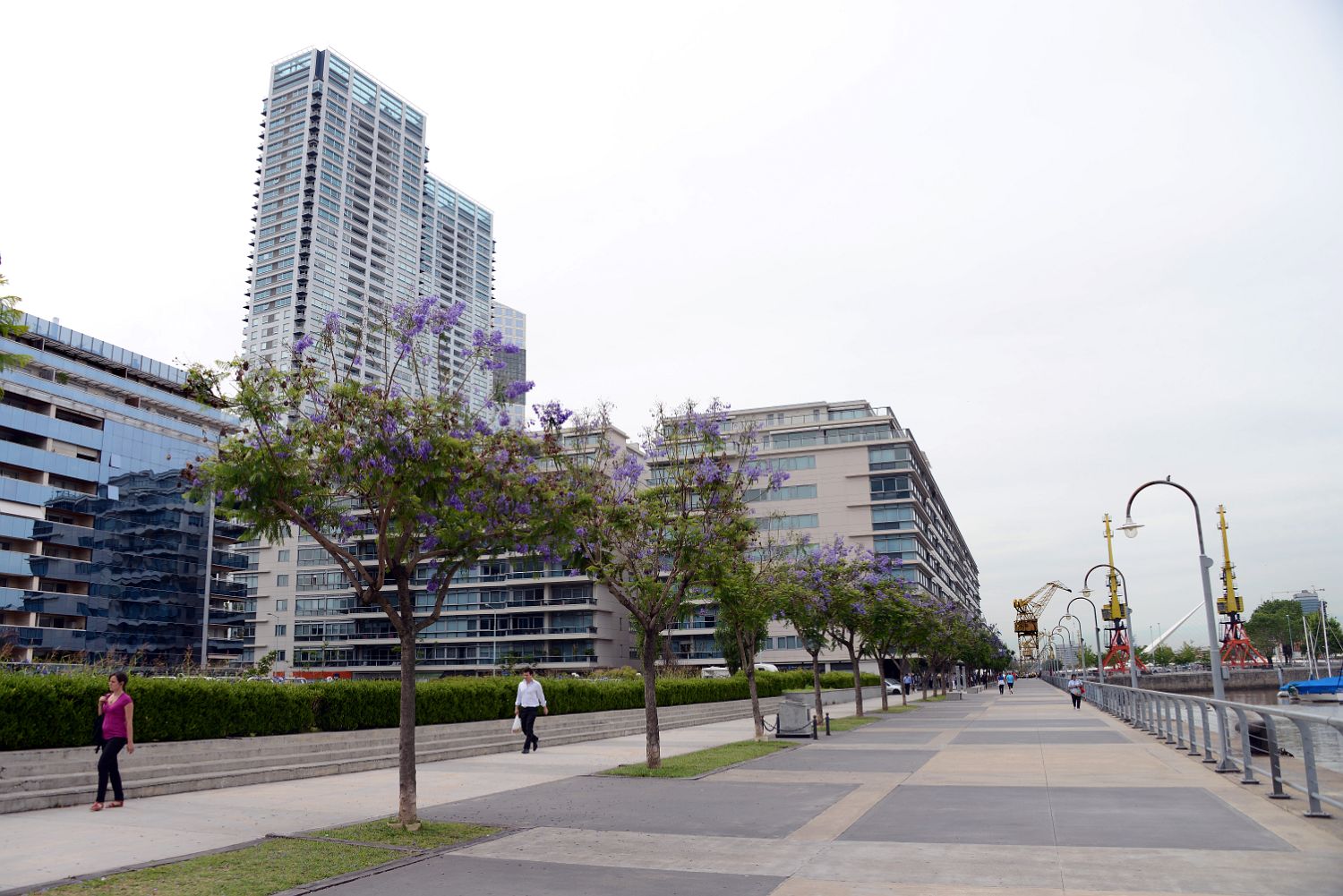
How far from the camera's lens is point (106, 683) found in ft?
43.1

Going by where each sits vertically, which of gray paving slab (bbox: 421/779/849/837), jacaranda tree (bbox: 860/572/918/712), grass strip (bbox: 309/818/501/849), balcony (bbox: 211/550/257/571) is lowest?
gray paving slab (bbox: 421/779/849/837)

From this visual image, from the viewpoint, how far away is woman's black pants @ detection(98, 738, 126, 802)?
37.3 ft

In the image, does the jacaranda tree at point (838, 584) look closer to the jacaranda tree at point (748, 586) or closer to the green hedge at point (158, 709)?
the jacaranda tree at point (748, 586)

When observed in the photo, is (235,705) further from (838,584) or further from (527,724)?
(838,584)

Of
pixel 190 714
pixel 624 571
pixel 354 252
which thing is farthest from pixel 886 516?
pixel 354 252

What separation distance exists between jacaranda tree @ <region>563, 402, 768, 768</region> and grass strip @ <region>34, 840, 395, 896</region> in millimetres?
6877

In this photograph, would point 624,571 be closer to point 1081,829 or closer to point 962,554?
point 1081,829

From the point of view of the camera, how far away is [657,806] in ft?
39.5

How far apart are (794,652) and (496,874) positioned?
249 ft

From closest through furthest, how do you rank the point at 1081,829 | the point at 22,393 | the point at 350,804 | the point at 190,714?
the point at 1081,829, the point at 350,804, the point at 190,714, the point at 22,393

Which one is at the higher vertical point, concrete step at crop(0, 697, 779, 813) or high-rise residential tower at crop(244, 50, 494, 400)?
high-rise residential tower at crop(244, 50, 494, 400)

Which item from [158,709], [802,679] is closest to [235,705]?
[158,709]

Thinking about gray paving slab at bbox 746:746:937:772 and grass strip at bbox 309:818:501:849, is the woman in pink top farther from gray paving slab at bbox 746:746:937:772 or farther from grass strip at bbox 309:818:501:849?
gray paving slab at bbox 746:746:937:772

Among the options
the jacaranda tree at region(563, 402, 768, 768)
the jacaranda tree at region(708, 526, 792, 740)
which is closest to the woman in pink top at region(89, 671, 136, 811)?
the jacaranda tree at region(563, 402, 768, 768)
